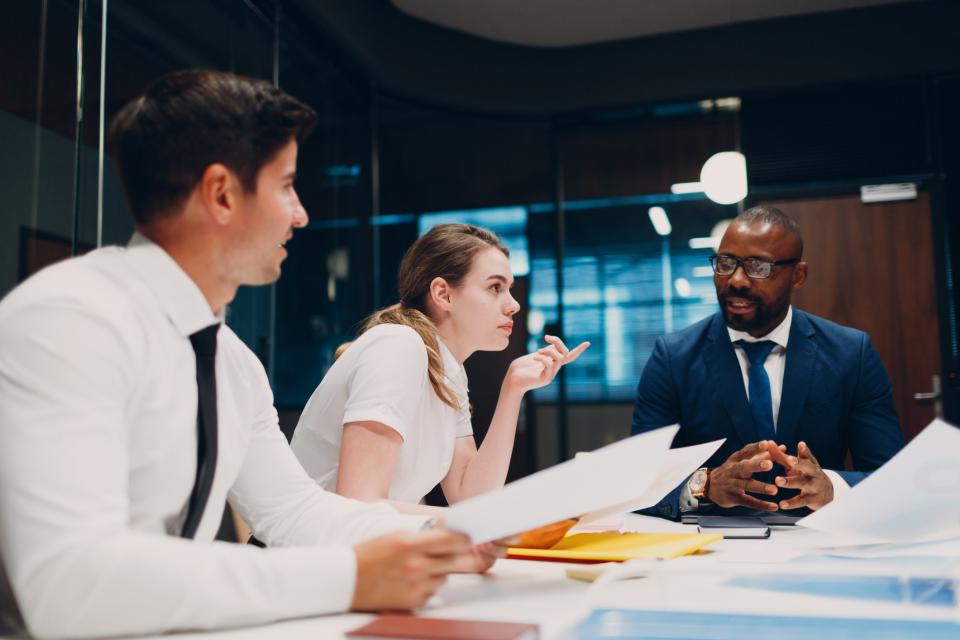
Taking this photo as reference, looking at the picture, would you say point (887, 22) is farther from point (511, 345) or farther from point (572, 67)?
point (511, 345)

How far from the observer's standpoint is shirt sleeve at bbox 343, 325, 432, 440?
1.60 metres

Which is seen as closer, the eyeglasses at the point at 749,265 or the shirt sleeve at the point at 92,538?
the shirt sleeve at the point at 92,538

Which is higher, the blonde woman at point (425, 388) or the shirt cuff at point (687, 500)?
the blonde woman at point (425, 388)

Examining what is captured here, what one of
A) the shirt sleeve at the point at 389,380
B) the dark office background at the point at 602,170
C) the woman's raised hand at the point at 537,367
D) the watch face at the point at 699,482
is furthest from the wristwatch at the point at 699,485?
the dark office background at the point at 602,170

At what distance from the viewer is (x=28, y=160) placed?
2410 mm

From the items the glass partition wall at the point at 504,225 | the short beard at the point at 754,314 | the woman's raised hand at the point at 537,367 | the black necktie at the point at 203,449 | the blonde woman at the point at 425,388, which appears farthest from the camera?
the glass partition wall at the point at 504,225

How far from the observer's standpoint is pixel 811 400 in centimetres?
219

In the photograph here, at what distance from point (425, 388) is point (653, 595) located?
1.01 metres

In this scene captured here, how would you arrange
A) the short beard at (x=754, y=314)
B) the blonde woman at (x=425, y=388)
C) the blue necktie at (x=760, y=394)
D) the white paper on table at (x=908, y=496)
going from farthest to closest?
1. the short beard at (x=754, y=314)
2. the blue necktie at (x=760, y=394)
3. the blonde woman at (x=425, y=388)
4. the white paper on table at (x=908, y=496)

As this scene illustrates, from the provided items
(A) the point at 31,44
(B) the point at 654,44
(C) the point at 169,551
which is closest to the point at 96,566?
(C) the point at 169,551

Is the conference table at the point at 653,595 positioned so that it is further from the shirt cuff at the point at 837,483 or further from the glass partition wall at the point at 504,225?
the glass partition wall at the point at 504,225

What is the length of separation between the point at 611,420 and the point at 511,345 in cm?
83

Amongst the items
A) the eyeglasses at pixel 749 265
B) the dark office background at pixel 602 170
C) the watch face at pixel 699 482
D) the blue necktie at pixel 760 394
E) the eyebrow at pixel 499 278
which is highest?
the dark office background at pixel 602 170

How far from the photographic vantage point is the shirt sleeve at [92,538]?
2.42ft
